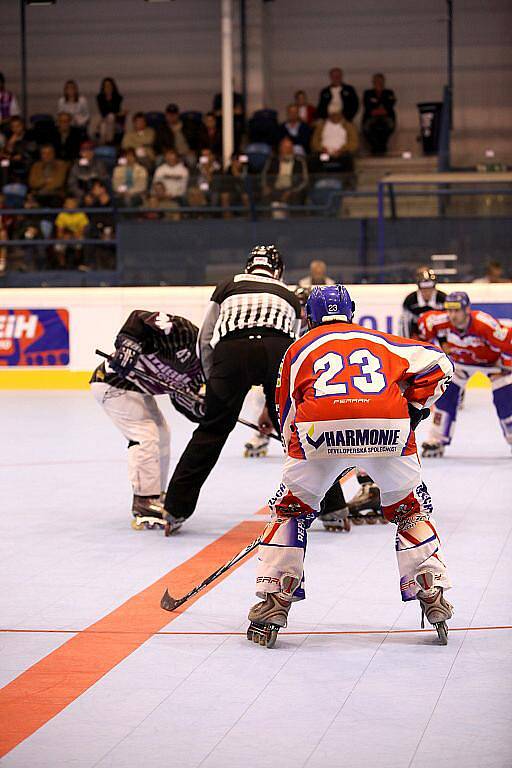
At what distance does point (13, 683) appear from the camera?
438 cm

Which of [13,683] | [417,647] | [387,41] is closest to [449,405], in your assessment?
[417,647]

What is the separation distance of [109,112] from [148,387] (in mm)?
13102

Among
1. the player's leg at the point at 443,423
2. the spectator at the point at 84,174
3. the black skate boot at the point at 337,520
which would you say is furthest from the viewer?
the spectator at the point at 84,174

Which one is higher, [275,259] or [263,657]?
[275,259]

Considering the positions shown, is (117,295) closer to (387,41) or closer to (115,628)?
(387,41)

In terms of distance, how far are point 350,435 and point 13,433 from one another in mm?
7006

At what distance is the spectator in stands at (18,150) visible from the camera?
57.2 ft

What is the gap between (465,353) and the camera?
32.1 ft

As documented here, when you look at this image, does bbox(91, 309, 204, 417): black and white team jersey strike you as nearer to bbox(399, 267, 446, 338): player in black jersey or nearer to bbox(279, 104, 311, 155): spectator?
bbox(399, 267, 446, 338): player in black jersey

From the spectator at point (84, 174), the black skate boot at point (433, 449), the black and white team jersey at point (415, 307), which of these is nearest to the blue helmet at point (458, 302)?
the black skate boot at point (433, 449)

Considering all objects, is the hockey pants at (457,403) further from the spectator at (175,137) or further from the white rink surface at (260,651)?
the spectator at (175,137)

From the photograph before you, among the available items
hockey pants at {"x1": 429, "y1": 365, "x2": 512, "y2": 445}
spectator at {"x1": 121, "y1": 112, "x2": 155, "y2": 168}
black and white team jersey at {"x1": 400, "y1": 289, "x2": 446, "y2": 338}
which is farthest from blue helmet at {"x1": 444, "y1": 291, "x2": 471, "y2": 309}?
spectator at {"x1": 121, "y1": 112, "x2": 155, "y2": 168}

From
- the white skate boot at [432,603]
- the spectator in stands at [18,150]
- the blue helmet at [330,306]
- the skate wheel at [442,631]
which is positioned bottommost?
the skate wheel at [442,631]

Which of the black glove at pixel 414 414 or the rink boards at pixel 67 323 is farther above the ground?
the black glove at pixel 414 414
